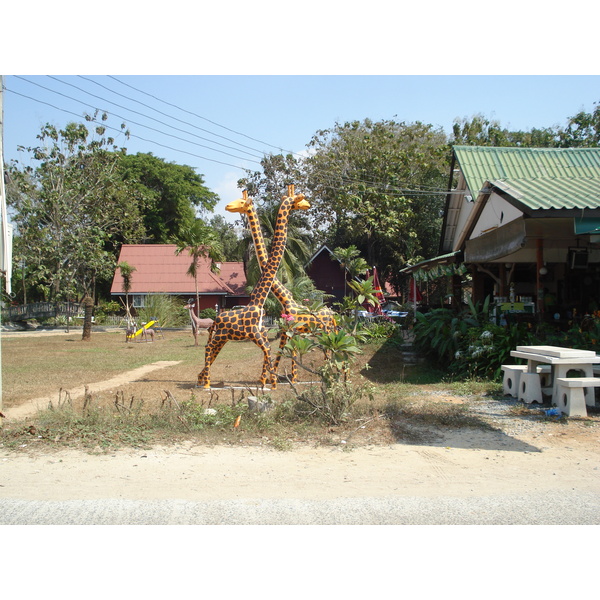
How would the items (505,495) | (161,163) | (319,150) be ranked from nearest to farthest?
(505,495) < (319,150) < (161,163)

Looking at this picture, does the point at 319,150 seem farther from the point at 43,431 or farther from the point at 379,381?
the point at 43,431

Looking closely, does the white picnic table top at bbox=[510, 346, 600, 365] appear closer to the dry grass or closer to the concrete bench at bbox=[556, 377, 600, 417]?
the concrete bench at bbox=[556, 377, 600, 417]

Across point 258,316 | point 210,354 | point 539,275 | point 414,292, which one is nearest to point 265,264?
point 258,316

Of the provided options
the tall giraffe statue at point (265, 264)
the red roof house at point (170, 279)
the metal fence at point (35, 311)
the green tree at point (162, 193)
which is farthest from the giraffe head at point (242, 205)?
the green tree at point (162, 193)

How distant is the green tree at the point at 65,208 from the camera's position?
34.2 m

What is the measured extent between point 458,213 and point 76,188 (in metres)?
22.3

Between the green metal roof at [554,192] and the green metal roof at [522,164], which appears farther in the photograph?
the green metal roof at [522,164]

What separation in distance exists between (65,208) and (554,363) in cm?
3213

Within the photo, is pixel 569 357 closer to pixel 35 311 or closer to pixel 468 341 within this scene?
pixel 468 341

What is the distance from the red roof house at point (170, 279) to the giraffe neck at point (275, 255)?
2829 cm

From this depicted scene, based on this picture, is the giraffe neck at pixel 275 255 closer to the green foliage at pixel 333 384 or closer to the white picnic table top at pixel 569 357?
the green foliage at pixel 333 384

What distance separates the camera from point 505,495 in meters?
5.13

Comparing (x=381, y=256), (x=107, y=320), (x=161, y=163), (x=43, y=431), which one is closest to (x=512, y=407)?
(x=43, y=431)

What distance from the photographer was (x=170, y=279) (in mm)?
40500
